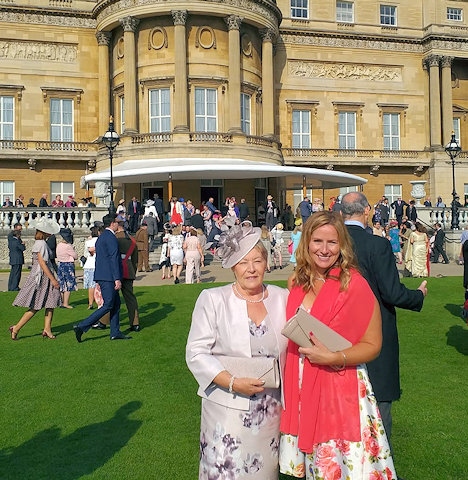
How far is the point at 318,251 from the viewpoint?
141 inches

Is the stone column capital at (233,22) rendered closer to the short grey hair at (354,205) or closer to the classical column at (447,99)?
the classical column at (447,99)

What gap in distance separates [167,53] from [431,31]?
17895 millimetres

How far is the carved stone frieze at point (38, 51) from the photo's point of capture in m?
33.1

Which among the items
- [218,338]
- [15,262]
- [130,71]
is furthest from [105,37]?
[218,338]

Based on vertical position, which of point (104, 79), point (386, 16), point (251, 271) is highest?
point (386, 16)

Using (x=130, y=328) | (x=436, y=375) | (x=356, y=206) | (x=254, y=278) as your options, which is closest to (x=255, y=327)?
(x=254, y=278)

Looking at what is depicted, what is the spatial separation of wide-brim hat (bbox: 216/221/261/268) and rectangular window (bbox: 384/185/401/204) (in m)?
37.0

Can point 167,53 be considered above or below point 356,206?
above

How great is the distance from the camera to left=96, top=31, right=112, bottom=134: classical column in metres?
33.2

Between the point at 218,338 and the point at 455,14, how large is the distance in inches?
1729

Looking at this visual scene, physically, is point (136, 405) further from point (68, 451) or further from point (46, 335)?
point (46, 335)

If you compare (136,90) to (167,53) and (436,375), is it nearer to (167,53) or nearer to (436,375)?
(167,53)

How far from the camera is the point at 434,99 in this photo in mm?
38656

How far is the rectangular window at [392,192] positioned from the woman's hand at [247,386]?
3733cm
